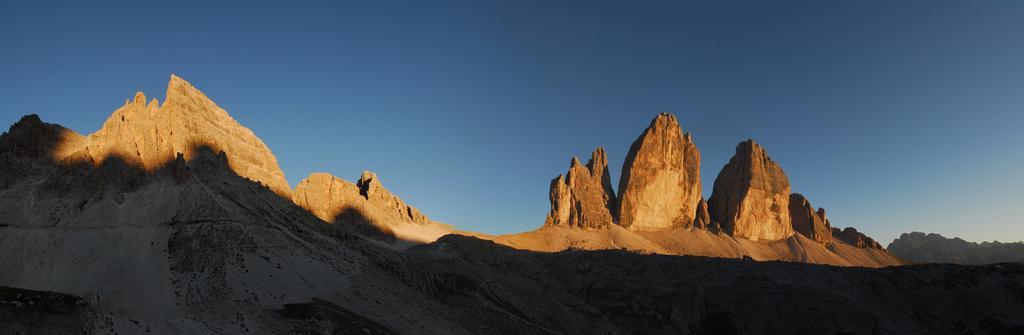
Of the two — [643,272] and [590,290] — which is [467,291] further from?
[643,272]

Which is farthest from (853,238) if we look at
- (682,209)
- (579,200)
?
(579,200)

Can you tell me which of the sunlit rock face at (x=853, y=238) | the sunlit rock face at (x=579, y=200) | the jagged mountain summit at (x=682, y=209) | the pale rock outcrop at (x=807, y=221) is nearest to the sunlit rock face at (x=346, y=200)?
the jagged mountain summit at (x=682, y=209)

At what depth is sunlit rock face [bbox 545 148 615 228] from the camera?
158 meters

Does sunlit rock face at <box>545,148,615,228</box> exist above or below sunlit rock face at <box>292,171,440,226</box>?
above

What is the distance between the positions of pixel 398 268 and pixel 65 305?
31.6m

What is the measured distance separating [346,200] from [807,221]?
13855cm

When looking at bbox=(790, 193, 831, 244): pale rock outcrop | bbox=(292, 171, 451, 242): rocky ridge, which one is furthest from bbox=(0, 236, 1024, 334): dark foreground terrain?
bbox=(790, 193, 831, 244): pale rock outcrop

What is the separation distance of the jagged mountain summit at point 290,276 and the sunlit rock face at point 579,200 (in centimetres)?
5777

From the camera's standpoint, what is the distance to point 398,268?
6556 centimetres

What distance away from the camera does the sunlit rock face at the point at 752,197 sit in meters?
170

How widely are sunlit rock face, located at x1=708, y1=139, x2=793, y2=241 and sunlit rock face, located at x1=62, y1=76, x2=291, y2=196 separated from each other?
420ft

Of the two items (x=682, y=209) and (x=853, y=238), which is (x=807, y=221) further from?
(x=682, y=209)

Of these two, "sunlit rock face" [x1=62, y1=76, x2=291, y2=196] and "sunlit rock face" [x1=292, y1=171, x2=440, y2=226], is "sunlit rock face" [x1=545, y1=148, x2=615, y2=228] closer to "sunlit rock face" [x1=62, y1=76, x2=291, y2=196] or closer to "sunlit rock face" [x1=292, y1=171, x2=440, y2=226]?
"sunlit rock face" [x1=292, y1=171, x2=440, y2=226]

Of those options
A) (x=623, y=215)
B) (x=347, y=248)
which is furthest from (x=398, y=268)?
(x=623, y=215)
